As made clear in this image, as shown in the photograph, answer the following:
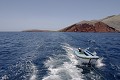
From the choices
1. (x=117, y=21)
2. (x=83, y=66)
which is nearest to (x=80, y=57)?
(x=83, y=66)

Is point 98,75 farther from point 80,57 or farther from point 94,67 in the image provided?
point 80,57

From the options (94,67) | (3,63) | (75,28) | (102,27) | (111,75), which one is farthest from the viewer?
(75,28)

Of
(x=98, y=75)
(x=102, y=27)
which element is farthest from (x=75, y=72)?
(x=102, y=27)

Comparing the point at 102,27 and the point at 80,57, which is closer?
the point at 80,57

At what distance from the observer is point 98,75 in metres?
23.2

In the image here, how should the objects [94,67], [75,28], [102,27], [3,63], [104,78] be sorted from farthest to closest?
[75,28] → [102,27] → [3,63] → [94,67] → [104,78]

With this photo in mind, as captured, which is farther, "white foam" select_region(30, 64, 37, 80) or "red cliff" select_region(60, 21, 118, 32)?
"red cliff" select_region(60, 21, 118, 32)

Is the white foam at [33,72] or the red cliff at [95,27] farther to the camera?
the red cliff at [95,27]

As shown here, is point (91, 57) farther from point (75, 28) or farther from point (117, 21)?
point (117, 21)

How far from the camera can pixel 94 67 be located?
27.6 m

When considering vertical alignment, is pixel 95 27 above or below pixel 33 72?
above

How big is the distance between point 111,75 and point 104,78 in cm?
211

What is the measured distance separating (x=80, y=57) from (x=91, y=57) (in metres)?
2.14

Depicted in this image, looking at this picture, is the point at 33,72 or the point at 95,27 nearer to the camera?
the point at 33,72
